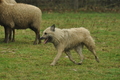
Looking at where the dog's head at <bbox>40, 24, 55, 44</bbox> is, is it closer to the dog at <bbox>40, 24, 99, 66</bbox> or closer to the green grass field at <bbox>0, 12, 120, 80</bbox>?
the dog at <bbox>40, 24, 99, 66</bbox>

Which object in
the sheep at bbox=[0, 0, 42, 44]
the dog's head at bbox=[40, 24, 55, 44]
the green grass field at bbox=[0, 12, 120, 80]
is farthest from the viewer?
the sheep at bbox=[0, 0, 42, 44]

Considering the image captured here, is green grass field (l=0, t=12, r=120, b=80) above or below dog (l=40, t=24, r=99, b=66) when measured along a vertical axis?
below

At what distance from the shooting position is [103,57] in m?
11.8

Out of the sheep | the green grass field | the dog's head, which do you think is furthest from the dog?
the sheep

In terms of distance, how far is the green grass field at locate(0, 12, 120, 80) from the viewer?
8.89m

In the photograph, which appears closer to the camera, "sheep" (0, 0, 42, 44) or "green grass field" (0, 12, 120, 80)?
"green grass field" (0, 12, 120, 80)

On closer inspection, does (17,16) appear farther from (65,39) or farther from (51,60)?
(65,39)

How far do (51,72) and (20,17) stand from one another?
17.8 ft

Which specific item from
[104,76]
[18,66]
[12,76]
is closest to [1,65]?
[18,66]

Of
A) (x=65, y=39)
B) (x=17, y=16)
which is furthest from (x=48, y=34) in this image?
(x=17, y=16)

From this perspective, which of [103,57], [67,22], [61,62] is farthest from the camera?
[67,22]

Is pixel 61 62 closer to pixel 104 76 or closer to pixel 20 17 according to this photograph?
pixel 104 76

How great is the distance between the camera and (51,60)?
1099cm

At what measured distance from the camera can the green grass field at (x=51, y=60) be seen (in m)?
8.89
